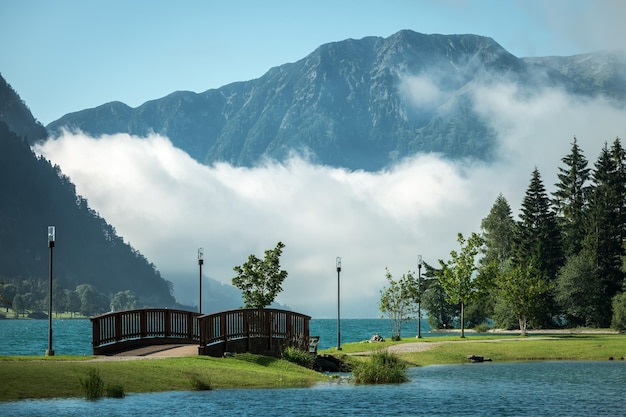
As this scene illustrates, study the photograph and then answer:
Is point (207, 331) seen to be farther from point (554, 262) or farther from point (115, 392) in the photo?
point (554, 262)

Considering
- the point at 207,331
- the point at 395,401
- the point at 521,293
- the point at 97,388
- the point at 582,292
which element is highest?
the point at 582,292

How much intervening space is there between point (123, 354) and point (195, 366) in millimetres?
6631

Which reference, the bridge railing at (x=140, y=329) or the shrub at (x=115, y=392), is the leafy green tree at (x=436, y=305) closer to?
the bridge railing at (x=140, y=329)

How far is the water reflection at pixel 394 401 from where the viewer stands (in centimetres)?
3072

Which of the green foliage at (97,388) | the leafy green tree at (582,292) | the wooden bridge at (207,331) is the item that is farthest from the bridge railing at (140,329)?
the leafy green tree at (582,292)

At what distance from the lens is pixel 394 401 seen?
3512 cm

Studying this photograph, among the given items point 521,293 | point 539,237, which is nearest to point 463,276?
point 521,293

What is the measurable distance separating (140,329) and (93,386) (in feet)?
54.8

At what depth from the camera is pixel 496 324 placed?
126500mm

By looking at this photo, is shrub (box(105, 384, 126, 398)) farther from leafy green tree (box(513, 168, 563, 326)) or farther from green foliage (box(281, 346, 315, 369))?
leafy green tree (box(513, 168, 563, 326))

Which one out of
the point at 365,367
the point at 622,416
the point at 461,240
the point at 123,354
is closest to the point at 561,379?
the point at 365,367

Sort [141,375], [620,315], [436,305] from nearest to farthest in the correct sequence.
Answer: [141,375]
[620,315]
[436,305]

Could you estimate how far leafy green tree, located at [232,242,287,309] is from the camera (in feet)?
208

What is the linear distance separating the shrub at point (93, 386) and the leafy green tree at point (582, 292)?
85089mm
